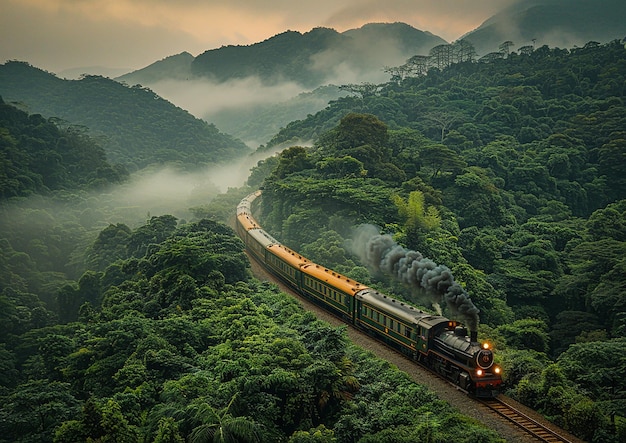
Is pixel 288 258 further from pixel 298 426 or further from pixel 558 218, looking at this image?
pixel 558 218

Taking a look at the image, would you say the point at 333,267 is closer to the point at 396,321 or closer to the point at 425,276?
the point at 425,276

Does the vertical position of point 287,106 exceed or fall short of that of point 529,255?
it exceeds it

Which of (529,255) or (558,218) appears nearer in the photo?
(529,255)

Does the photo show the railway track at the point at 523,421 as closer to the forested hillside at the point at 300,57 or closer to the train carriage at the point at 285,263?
the train carriage at the point at 285,263

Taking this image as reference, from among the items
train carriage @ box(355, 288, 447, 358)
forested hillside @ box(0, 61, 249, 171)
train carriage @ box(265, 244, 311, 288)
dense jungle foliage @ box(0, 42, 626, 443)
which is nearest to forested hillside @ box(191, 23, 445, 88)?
forested hillside @ box(0, 61, 249, 171)

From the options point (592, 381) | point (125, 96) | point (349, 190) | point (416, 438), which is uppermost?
point (125, 96)

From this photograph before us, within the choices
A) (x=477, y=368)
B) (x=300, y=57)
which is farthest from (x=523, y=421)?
(x=300, y=57)

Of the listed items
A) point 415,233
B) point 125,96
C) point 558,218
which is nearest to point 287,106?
point 125,96
